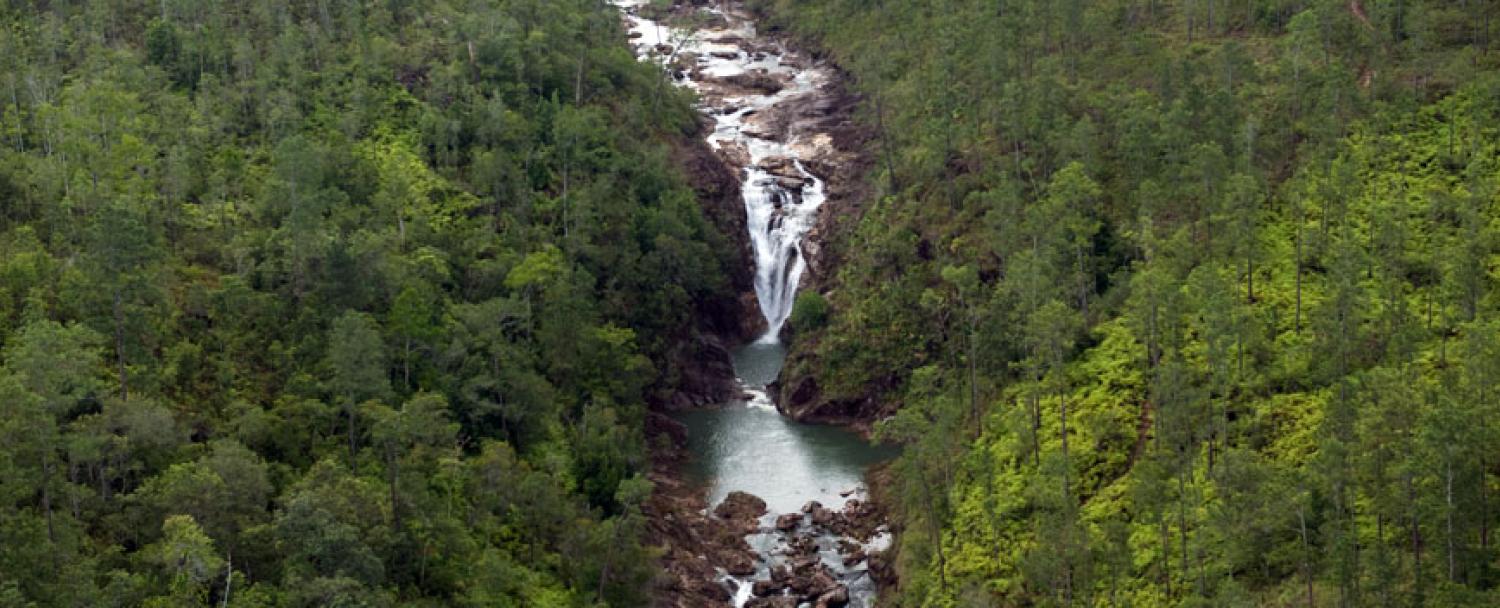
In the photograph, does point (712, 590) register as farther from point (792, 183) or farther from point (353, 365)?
point (792, 183)

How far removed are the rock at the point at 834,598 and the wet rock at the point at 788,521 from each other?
24.1ft

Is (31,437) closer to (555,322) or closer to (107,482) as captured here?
(107,482)

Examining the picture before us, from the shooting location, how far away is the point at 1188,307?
2739 inches

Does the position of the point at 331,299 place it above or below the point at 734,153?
above

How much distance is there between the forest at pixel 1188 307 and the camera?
2093 inches

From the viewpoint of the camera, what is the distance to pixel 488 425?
2980 inches

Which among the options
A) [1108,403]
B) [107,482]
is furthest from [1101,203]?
[107,482]

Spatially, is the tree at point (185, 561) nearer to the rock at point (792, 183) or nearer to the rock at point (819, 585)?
the rock at point (819, 585)

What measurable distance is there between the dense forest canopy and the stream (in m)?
5.24

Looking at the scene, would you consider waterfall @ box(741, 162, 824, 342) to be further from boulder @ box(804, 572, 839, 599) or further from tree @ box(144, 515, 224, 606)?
tree @ box(144, 515, 224, 606)

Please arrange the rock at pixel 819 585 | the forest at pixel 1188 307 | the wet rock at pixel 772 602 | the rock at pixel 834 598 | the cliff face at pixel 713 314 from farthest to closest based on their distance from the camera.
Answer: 1. the cliff face at pixel 713 314
2. the rock at pixel 819 585
3. the wet rock at pixel 772 602
4. the rock at pixel 834 598
5. the forest at pixel 1188 307

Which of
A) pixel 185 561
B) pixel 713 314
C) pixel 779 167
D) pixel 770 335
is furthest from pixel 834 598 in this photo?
pixel 779 167

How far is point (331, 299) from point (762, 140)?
177 ft

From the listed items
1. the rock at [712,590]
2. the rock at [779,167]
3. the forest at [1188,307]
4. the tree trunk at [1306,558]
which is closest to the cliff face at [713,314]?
the rock at [779,167]
